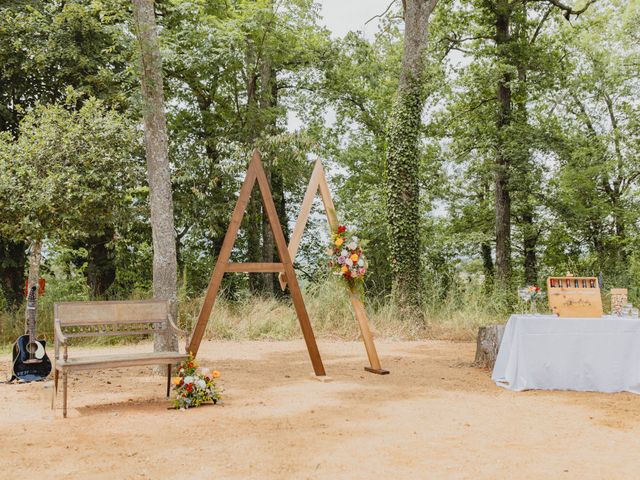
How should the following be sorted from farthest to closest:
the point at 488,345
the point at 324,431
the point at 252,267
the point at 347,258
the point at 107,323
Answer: the point at 488,345 < the point at 347,258 < the point at 252,267 < the point at 107,323 < the point at 324,431

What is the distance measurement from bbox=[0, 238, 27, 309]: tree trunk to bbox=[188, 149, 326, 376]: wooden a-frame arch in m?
10.1

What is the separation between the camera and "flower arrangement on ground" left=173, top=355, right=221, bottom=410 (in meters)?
6.05

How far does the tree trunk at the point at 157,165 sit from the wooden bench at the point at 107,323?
0.85m

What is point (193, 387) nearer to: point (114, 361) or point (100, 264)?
point (114, 361)

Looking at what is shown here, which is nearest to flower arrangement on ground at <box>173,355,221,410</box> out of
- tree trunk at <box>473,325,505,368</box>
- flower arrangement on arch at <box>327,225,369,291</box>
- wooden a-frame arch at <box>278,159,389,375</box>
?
wooden a-frame arch at <box>278,159,389,375</box>

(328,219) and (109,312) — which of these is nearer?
(109,312)

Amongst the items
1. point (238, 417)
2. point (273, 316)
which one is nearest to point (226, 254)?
point (238, 417)

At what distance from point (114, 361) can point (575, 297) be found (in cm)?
491

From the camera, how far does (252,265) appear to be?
7.32 meters

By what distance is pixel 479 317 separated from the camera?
1275cm

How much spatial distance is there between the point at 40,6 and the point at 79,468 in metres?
14.6

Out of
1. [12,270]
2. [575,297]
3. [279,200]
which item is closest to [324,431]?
[575,297]

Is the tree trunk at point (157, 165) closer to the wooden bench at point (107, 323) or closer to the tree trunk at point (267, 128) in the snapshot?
the wooden bench at point (107, 323)

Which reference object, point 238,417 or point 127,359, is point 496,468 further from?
point 127,359
